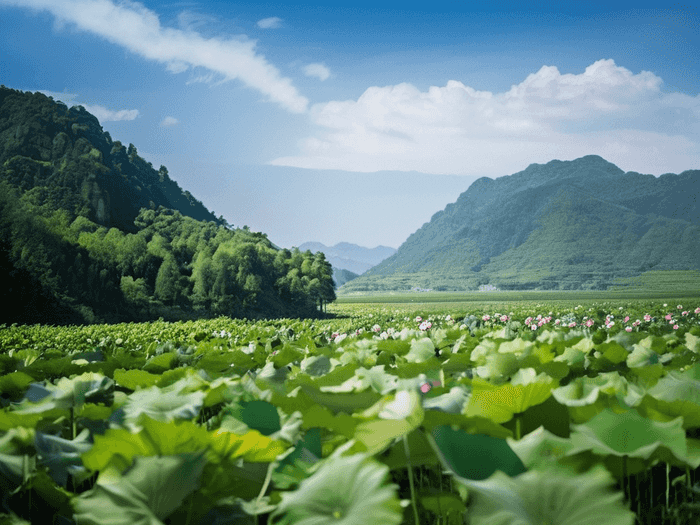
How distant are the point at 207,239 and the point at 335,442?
75.4 metres

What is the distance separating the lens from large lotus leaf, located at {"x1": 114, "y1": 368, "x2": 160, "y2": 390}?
179 cm

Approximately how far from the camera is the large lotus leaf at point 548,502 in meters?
0.70

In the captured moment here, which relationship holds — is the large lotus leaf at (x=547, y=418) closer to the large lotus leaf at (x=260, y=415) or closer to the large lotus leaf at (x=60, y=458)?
the large lotus leaf at (x=260, y=415)

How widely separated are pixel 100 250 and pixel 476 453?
62860 mm

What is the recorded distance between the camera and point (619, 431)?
3.18 feet

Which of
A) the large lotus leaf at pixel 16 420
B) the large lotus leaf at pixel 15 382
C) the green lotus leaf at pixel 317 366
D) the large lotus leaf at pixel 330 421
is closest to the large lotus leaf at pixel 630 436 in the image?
the large lotus leaf at pixel 330 421

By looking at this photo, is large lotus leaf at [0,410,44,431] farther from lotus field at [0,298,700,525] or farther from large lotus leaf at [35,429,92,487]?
large lotus leaf at [35,429,92,487]

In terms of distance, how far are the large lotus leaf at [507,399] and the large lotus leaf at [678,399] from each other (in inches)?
9.6

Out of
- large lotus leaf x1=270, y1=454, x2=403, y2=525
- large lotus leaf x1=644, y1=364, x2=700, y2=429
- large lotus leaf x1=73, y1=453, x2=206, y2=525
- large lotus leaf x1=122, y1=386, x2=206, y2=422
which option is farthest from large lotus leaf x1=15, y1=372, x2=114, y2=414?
large lotus leaf x1=644, y1=364, x2=700, y2=429

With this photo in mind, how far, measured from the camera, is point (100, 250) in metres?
58.2

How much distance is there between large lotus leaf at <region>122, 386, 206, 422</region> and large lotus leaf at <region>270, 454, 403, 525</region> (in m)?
0.55

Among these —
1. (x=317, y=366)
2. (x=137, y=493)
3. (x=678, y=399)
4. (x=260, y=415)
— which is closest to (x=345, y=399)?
(x=260, y=415)

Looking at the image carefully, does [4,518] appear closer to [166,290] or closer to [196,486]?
[196,486]

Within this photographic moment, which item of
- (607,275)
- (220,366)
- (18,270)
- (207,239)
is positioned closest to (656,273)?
(607,275)
